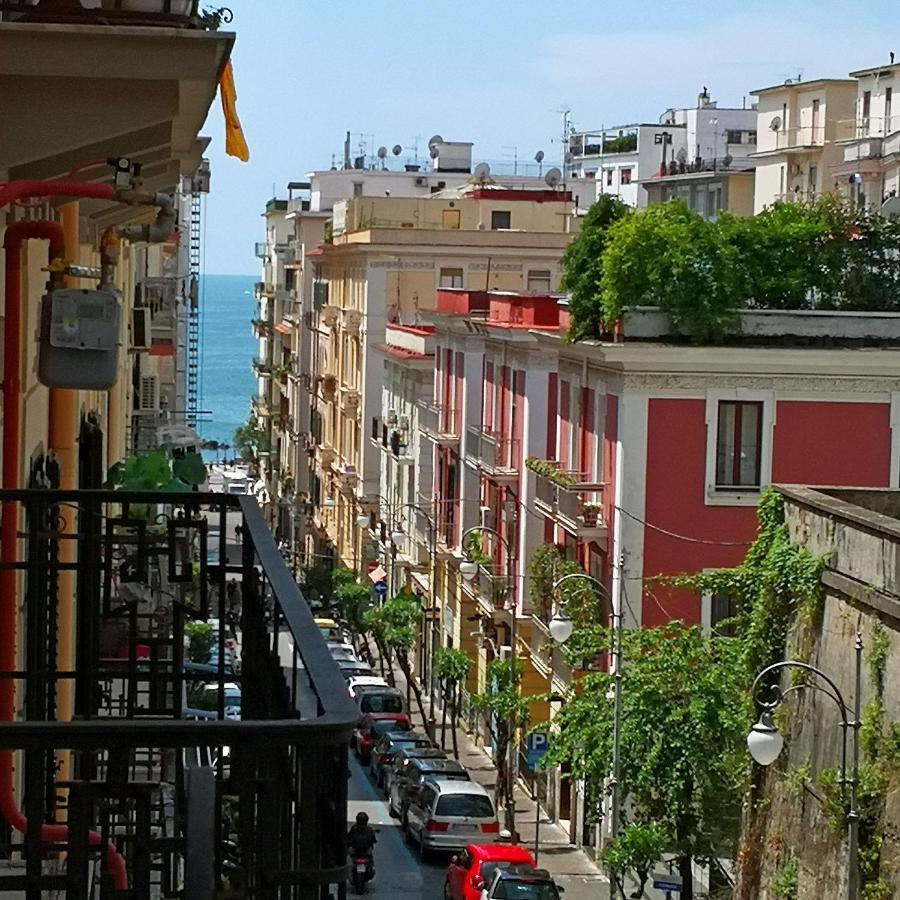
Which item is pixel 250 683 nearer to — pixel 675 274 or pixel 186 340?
pixel 675 274

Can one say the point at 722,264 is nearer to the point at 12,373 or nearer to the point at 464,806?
the point at 464,806

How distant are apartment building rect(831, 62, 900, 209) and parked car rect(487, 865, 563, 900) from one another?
3776 centimetres

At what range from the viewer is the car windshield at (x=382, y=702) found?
48.1 meters

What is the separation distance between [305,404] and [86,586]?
89207 millimetres

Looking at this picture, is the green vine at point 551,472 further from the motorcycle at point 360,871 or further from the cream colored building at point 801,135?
the cream colored building at point 801,135

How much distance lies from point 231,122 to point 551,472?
101 ft

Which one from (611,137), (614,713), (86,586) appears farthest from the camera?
(611,137)

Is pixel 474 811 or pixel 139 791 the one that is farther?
pixel 474 811

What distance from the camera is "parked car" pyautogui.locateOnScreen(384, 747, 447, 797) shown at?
39969 mm

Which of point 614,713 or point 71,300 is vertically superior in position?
point 71,300

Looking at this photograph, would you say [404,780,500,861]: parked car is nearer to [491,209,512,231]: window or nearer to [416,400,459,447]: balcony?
[416,400,459,447]: balcony

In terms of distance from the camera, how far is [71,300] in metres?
8.36

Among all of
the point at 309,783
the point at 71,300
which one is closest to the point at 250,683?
the point at 71,300

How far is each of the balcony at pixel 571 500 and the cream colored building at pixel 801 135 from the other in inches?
1132
